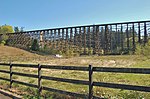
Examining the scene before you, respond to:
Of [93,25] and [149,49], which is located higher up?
[93,25]

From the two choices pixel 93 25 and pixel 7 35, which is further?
pixel 7 35

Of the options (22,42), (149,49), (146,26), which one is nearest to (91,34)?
(146,26)

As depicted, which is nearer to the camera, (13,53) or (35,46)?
(13,53)

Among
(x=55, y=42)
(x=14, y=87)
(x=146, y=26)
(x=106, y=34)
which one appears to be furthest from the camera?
(x=55, y=42)

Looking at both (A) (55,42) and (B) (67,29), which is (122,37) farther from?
(A) (55,42)

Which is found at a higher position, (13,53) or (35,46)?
(35,46)

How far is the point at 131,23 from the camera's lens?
117 m

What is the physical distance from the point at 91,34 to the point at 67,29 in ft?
37.8

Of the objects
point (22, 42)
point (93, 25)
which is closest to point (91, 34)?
point (93, 25)

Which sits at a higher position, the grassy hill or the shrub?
the shrub

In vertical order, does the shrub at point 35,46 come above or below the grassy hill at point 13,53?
above

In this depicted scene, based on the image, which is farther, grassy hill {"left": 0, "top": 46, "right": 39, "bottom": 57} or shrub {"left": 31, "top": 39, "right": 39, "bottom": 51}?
shrub {"left": 31, "top": 39, "right": 39, "bottom": 51}

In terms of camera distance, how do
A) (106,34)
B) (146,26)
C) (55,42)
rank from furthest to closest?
(55,42) → (106,34) → (146,26)

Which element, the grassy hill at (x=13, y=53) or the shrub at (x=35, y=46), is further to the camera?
the shrub at (x=35, y=46)
